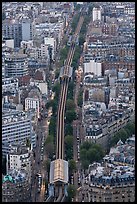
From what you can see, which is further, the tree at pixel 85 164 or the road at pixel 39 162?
the tree at pixel 85 164

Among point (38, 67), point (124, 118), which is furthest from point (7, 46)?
point (124, 118)

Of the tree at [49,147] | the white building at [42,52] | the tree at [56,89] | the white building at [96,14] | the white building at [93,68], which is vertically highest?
the white building at [96,14]

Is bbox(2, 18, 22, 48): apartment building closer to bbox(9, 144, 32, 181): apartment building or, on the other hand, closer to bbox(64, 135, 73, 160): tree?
bbox(64, 135, 73, 160): tree

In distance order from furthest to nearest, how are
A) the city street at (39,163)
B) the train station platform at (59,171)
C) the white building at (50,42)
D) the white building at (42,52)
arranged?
the white building at (50,42) → the white building at (42,52) → the train station platform at (59,171) → the city street at (39,163)

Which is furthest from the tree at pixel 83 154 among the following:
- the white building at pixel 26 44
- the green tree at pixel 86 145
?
the white building at pixel 26 44

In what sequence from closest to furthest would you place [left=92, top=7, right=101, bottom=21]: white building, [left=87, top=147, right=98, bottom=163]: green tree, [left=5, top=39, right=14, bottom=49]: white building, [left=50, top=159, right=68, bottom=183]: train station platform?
[left=50, top=159, right=68, bottom=183]: train station platform < [left=87, top=147, right=98, bottom=163]: green tree < [left=5, top=39, right=14, bottom=49]: white building < [left=92, top=7, right=101, bottom=21]: white building

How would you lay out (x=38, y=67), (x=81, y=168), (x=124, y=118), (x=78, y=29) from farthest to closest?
(x=78, y=29) < (x=38, y=67) < (x=124, y=118) < (x=81, y=168)

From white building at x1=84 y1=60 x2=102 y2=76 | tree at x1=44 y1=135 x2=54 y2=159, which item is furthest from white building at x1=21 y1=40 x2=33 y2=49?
tree at x1=44 y1=135 x2=54 y2=159

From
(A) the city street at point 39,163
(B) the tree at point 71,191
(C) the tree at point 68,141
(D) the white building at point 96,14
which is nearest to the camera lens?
(B) the tree at point 71,191

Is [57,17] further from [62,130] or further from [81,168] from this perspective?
[81,168]

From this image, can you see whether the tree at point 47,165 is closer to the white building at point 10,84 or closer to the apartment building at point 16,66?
the white building at point 10,84

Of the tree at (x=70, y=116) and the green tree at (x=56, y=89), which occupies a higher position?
the green tree at (x=56, y=89)
